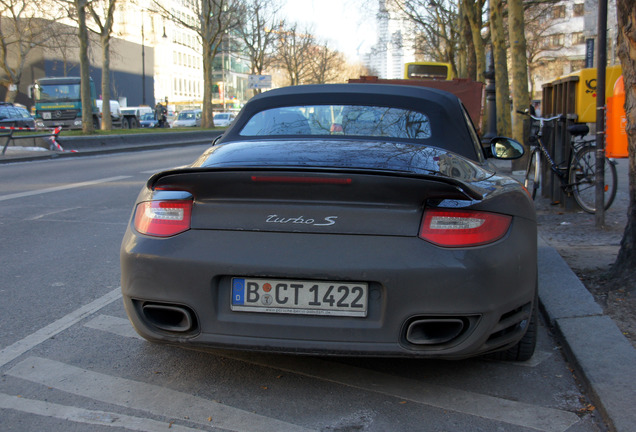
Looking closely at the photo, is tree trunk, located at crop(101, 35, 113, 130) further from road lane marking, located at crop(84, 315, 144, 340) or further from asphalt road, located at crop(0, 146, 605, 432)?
asphalt road, located at crop(0, 146, 605, 432)

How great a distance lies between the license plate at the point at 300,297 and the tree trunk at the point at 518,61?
40.1ft

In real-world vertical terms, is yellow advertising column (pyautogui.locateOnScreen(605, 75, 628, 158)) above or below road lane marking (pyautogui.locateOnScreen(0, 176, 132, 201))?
above

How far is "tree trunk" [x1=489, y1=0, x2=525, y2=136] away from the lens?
57.4 ft

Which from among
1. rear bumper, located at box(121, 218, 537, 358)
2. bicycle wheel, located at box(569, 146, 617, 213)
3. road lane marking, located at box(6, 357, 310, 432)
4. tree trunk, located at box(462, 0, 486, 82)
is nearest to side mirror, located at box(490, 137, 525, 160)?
rear bumper, located at box(121, 218, 537, 358)

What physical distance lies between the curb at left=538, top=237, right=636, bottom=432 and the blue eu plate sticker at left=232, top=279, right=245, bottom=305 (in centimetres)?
158

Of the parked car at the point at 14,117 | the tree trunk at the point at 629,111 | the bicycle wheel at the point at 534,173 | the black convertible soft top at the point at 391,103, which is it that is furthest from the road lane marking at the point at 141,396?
the parked car at the point at 14,117

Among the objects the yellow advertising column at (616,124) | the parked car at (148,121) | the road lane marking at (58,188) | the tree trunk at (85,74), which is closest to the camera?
the yellow advertising column at (616,124)

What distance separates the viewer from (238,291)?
2.99 metres

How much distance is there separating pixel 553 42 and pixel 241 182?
276ft

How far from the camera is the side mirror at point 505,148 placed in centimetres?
469

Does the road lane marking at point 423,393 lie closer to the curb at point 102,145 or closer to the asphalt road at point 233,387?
the asphalt road at point 233,387

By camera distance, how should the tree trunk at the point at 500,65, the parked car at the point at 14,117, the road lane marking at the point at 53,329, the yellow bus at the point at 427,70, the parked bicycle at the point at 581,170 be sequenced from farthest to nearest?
1. the yellow bus at the point at 427,70
2. the parked car at the point at 14,117
3. the tree trunk at the point at 500,65
4. the parked bicycle at the point at 581,170
5. the road lane marking at the point at 53,329

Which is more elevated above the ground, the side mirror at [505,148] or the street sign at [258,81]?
the street sign at [258,81]

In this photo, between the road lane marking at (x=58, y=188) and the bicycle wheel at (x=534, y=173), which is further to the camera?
the road lane marking at (x=58, y=188)
